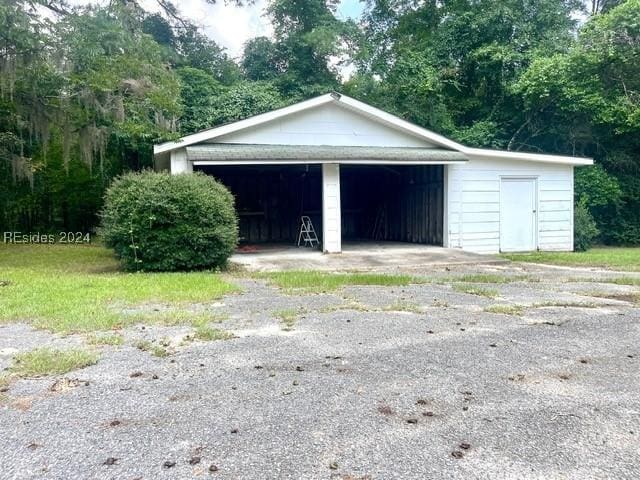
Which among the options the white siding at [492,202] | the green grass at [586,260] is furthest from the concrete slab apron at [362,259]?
the white siding at [492,202]

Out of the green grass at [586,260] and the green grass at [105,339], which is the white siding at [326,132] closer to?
the green grass at [586,260]

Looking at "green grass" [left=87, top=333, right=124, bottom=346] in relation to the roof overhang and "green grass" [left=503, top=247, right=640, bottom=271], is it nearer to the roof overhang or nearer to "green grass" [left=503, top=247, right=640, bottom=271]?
the roof overhang

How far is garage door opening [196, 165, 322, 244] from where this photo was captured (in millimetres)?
16922

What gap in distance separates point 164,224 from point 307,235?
6747 mm

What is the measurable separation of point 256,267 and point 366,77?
14.1 meters

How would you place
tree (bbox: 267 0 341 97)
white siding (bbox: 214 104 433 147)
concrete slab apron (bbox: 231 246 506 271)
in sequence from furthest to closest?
tree (bbox: 267 0 341 97) → white siding (bbox: 214 104 433 147) → concrete slab apron (bbox: 231 246 506 271)

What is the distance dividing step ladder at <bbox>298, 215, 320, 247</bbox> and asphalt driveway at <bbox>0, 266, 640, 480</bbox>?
390 inches

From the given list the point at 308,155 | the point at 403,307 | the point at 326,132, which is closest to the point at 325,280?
the point at 403,307

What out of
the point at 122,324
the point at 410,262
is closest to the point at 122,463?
the point at 122,324

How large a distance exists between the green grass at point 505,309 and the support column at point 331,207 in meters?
6.41

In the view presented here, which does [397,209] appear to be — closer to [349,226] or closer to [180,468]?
[349,226]

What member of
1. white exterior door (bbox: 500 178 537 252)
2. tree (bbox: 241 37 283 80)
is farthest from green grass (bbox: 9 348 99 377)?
tree (bbox: 241 37 283 80)

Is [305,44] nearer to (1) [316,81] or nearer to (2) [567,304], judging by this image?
(1) [316,81]

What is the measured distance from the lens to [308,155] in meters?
11.4
